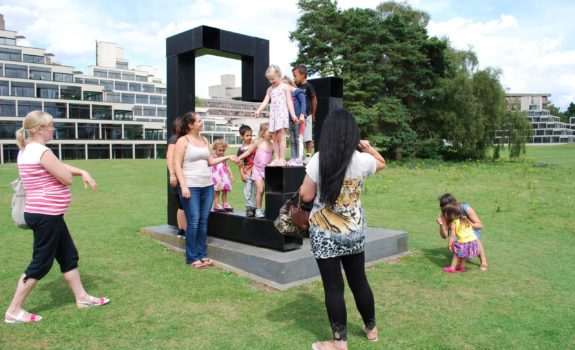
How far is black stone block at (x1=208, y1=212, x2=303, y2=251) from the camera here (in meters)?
6.04

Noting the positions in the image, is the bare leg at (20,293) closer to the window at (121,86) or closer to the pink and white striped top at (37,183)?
the pink and white striped top at (37,183)

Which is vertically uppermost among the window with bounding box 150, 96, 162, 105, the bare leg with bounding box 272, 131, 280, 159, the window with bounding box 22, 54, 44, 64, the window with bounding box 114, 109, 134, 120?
the window with bounding box 22, 54, 44, 64

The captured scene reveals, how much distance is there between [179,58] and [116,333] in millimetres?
4982

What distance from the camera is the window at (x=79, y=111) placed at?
188ft

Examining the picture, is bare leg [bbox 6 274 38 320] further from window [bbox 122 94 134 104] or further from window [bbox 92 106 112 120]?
window [bbox 122 94 134 104]

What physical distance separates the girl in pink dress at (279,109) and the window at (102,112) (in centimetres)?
5893

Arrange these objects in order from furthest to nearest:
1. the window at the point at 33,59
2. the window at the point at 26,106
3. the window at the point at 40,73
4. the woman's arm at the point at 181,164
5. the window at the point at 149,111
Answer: the window at the point at 149,111 → the window at the point at 33,59 → the window at the point at 40,73 → the window at the point at 26,106 → the woman's arm at the point at 181,164

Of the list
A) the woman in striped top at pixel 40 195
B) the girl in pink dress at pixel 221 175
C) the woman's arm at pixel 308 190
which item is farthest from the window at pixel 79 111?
the woman's arm at pixel 308 190

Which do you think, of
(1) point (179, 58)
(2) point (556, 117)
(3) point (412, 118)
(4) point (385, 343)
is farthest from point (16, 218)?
(2) point (556, 117)

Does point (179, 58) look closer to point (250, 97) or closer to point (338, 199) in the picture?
point (250, 97)

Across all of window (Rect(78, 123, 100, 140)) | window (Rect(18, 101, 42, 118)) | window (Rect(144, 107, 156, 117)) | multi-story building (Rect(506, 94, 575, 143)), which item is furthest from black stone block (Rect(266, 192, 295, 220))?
multi-story building (Rect(506, 94, 575, 143))

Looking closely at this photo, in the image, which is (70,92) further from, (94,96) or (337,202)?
(337,202)

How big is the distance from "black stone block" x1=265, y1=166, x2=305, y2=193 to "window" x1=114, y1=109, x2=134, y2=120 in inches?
2454

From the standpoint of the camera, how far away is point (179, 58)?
768 centimetres
